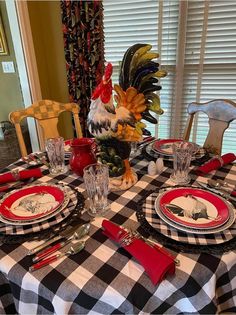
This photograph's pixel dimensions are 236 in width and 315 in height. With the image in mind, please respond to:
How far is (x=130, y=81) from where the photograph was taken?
0.84 m

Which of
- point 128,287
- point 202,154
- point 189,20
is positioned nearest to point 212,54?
point 189,20

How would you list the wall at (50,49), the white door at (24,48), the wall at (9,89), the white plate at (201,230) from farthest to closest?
the wall at (9,89)
the wall at (50,49)
the white door at (24,48)
the white plate at (201,230)

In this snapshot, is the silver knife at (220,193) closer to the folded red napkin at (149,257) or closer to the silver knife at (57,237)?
the folded red napkin at (149,257)

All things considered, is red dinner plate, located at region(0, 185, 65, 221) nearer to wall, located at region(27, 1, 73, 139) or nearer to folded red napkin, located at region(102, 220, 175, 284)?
folded red napkin, located at region(102, 220, 175, 284)

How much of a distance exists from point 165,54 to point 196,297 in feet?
6.65

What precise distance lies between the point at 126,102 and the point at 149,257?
0.52m

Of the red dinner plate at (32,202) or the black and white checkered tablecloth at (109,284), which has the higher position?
the red dinner plate at (32,202)

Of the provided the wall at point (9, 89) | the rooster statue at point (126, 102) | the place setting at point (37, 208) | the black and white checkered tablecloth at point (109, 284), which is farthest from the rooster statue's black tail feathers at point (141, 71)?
the wall at point (9, 89)

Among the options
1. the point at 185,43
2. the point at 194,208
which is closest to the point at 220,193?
the point at 194,208

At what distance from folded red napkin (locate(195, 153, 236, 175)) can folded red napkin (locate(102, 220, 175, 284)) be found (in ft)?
1.66

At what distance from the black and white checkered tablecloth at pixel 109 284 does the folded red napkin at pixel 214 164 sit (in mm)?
454

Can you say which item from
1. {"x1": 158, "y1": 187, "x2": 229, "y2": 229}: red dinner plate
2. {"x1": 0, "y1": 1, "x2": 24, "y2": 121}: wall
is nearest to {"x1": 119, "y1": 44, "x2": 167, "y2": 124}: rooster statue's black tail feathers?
{"x1": 158, "y1": 187, "x2": 229, "y2": 229}: red dinner plate

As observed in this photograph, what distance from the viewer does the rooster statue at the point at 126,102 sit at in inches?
31.5

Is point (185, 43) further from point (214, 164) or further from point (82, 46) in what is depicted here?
point (214, 164)
